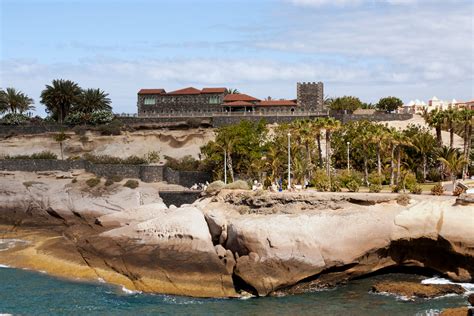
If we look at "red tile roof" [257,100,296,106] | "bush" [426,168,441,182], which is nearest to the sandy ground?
"red tile roof" [257,100,296,106]

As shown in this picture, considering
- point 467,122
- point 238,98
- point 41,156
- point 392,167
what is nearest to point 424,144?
point 467,122

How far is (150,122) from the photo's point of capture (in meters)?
82.1

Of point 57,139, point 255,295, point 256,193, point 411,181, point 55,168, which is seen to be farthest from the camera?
point 57,139

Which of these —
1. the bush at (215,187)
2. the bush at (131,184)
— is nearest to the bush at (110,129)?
the bush at (131,184)

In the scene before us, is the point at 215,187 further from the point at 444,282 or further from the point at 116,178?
the point at 116,178

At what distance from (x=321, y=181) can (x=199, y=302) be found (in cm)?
1608

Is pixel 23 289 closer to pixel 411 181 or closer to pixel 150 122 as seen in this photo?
pixel 411 181

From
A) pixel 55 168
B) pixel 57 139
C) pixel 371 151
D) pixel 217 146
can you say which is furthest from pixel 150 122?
pixel 371 151

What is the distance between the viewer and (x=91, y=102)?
86.3 metres

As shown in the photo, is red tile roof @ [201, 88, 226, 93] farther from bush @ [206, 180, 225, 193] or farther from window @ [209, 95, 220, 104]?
bush @ [206, 180, 225, 193]

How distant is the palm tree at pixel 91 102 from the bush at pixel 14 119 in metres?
6.57

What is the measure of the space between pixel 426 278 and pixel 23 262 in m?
24.9

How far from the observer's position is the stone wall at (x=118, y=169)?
199ft

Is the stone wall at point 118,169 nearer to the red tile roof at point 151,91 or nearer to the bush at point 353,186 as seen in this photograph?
the bush at point 353,186
